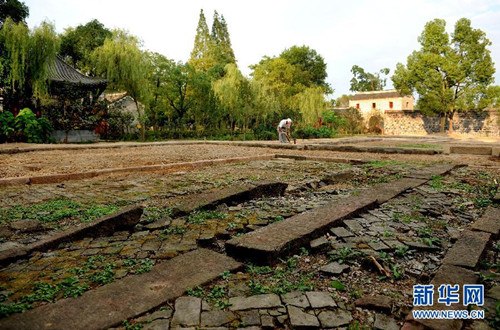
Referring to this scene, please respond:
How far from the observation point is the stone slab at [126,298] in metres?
1.78

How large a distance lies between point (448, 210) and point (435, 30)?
102ft

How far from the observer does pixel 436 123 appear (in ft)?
106

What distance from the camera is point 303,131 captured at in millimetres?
24453

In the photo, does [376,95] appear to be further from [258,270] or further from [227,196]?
[258,270]

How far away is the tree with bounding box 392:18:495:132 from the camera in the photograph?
91.9 ft

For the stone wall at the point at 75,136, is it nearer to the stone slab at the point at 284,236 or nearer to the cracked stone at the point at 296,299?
the stone slab at the point at 284,236

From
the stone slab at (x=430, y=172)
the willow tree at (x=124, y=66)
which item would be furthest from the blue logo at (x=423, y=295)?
the willow tree at (x=124, y=66)

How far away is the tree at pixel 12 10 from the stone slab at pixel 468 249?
34.8 metres

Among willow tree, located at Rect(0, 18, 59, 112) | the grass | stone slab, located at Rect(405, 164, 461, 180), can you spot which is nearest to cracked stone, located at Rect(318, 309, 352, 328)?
the grass

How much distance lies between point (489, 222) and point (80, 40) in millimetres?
34042

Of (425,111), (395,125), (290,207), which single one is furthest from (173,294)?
(395,125)

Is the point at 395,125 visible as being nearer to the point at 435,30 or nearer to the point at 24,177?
the point at 435,30

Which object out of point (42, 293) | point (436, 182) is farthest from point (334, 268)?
point (436, 182)

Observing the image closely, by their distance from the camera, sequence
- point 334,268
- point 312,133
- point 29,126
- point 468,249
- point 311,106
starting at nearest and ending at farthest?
point 334,268
point 468,249
point 29,126
point 312,133
point 311,106
